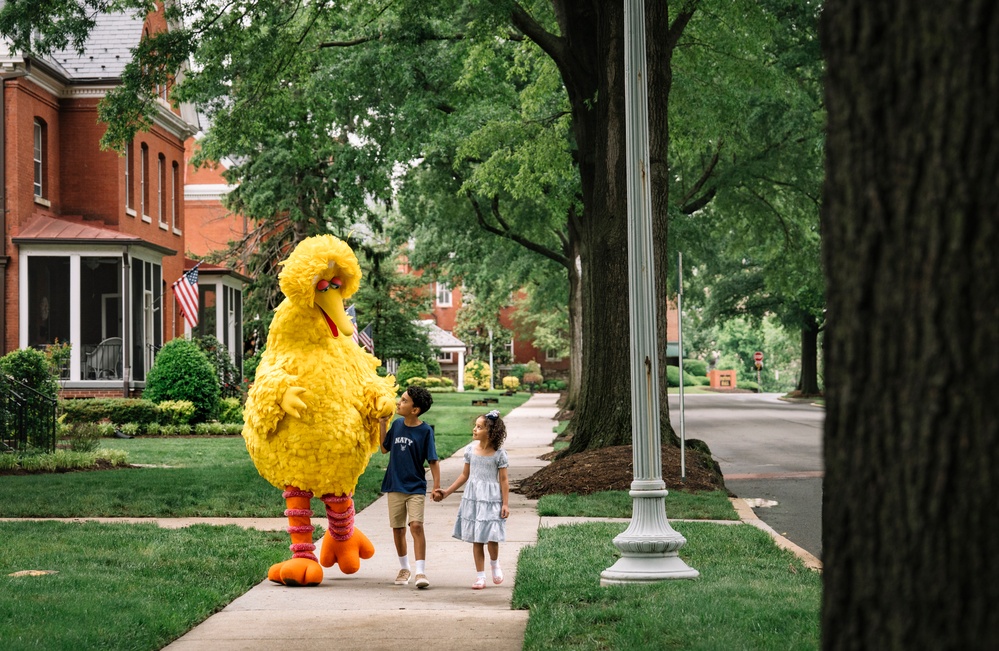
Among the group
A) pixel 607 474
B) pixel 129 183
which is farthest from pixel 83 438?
pixel 129 183

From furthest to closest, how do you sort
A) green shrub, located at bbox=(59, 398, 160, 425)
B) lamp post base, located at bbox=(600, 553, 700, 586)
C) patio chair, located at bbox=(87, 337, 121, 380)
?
patio chair, located at bbox=(87, 337, 121, 380) < green shrub, located at bbox=(59, 398, 160, 425) < lamp post base, located at bbox=(600, 553, 700, 586)

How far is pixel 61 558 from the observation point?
9.02 meters

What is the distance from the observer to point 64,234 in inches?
1064

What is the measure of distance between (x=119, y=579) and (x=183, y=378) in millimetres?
18014

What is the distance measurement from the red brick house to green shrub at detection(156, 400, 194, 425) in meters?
2.74

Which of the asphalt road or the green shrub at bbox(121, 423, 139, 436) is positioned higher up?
the green shrub at bbox(121, 423, 139, 436)

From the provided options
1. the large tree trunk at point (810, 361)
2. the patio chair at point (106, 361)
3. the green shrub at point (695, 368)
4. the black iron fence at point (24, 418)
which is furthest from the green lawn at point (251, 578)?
the green shrub at point (695, 368)

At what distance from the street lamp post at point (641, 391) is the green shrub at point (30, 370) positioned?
1218 centimetres

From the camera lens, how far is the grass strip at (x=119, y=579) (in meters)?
6.48

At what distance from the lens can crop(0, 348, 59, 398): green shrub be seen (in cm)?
1828

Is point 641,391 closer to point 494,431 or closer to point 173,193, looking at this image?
point 494,431

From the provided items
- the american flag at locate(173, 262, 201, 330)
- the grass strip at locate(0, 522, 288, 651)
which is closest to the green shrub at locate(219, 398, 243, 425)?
the american flag at locate(173, 262, 201, 330)

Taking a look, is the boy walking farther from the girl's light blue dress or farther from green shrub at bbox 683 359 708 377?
green shrub at bbox 683 359 708 377

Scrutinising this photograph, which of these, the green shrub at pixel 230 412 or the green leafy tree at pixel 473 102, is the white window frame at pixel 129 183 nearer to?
the green leafy tree at pixel 473 102
